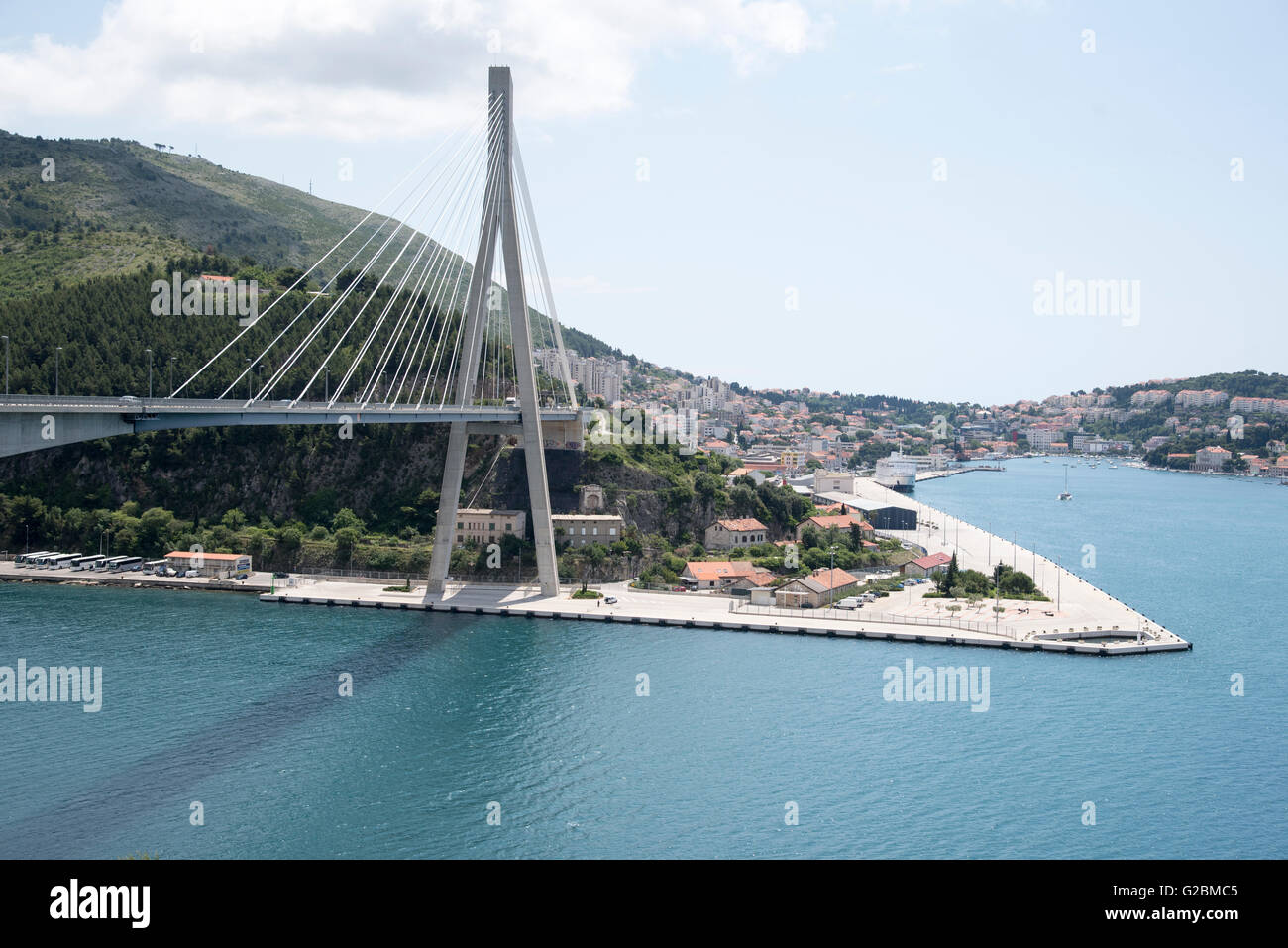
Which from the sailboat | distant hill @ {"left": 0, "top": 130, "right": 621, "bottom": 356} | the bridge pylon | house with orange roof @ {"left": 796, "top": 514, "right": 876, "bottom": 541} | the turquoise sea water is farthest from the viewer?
the sailboat

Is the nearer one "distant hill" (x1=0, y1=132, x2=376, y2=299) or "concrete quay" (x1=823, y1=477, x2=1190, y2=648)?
"concrete quay" (x1=823, y1=477, x2=1190, y2=648)

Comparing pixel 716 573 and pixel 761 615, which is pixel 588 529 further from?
pixel 761 615

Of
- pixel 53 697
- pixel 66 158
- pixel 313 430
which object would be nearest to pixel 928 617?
pixel 53 697

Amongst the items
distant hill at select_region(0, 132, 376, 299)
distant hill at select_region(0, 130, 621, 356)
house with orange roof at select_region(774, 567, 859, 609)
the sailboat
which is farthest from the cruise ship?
house with orange roof at select_region(774, 567, 859, 609)

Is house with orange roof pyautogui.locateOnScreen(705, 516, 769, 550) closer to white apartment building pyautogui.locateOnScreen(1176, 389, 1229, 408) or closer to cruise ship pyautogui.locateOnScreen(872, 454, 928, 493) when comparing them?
cruise ship pyautogui.locateOnScreen(872, 454, 928, 493)

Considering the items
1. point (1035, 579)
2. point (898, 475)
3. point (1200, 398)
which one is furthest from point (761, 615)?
point (1200, 398)

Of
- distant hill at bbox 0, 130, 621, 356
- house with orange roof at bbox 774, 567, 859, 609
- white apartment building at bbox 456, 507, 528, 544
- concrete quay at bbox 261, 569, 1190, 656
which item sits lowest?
concrete quay at bbox 261, 569, 1190, 656

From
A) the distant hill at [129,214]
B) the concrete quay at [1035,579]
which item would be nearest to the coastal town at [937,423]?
the concrete quay at [1035,579]
